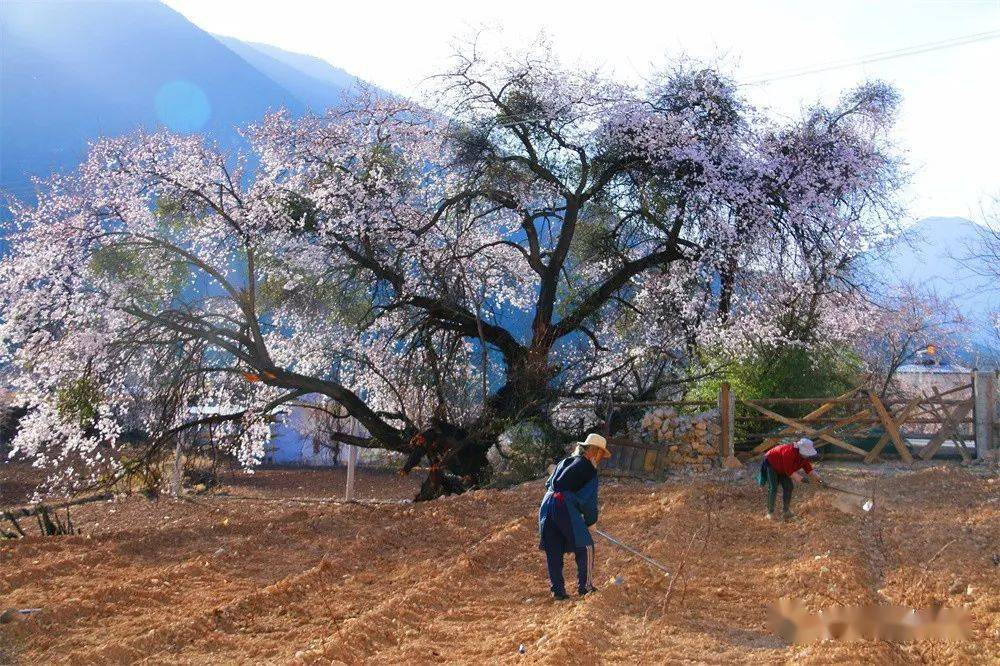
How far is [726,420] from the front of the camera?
53.0ft

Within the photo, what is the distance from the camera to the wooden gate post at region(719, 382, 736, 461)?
16.1 m

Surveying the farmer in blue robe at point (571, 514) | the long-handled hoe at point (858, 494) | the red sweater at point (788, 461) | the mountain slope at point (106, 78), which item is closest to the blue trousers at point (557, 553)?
the farmer in blue robe at point (571, 514)

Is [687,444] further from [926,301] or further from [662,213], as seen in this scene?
[926,301]

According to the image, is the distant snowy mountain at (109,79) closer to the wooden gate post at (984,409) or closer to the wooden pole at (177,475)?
the wooden pole at (177,475)

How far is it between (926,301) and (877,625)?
31.8m

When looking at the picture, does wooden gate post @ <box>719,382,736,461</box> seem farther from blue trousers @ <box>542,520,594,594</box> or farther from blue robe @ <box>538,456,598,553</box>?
blue trousers @ <box>542,520,594,594</box>

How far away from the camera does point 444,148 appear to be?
718 inches

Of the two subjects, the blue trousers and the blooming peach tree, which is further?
the blooming peach tree

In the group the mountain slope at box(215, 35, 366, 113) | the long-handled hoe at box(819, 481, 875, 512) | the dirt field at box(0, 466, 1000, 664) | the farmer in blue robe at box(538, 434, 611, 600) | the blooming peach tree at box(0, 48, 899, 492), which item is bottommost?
the dirt field at box(0, 466, 1000, 664)

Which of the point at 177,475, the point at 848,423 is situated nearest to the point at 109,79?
the point at 177,475

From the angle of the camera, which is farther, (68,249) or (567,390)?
(567,390)

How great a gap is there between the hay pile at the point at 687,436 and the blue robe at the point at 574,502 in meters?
8.70

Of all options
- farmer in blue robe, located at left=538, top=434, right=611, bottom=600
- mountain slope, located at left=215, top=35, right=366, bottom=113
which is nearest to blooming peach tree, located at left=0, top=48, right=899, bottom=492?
farmer in blue robe, located at left=538, top=434, right=611, bottom=600

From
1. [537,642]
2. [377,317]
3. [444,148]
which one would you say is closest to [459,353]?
[377,317]
